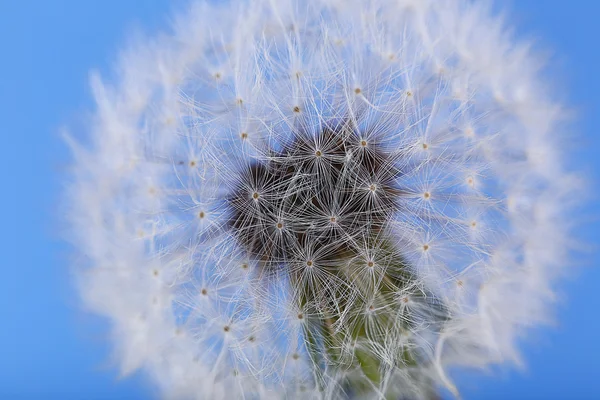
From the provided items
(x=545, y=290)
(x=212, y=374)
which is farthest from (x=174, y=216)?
(x=545, y=290)

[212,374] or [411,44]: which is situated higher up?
[411,44]

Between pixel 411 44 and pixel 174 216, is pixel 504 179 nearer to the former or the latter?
pixel 411 44

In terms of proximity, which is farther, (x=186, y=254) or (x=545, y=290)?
(x=545, y=290)

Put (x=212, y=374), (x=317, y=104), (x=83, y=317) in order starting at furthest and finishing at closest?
1. (x=83, y=317)
2. (x=212, y=374)
3. (x=317, y=104)

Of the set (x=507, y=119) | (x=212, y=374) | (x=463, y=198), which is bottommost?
(x=212, y=374)
